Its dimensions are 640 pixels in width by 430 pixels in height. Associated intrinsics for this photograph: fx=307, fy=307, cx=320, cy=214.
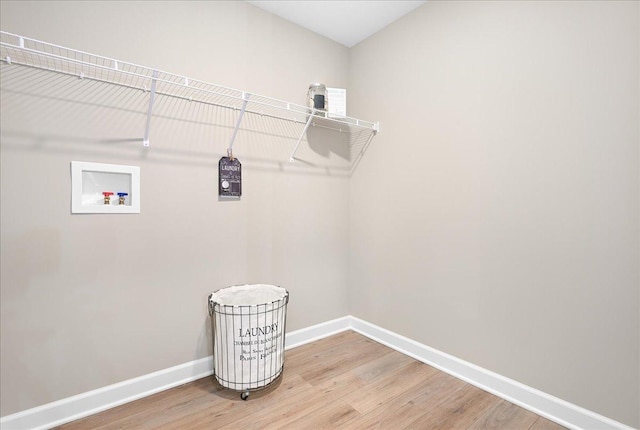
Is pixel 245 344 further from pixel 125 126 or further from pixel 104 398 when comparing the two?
pixel 125 126

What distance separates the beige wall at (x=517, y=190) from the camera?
1.29 metres

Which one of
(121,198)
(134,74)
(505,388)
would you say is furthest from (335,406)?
(134,74)

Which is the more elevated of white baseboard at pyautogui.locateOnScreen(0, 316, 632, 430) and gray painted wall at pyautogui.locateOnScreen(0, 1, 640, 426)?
gray painted wall at pyautogui.locateOnScreen(0, 1, 640, 426)

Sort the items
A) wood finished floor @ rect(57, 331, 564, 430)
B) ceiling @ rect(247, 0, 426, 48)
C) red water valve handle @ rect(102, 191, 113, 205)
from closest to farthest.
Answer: wood finished floor @ rect(57, 331, 564, 430) → red water valve handle @ rect(102, 191, 113, 205) → ceiling @ rect(247, 0, 426, 48)

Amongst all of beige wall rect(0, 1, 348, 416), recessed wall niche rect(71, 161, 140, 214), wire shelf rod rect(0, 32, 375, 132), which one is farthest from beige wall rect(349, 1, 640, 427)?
recessed wall niche rect(71, 161, 140, 214)

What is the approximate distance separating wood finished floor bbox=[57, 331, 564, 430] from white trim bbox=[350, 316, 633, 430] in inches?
1.7

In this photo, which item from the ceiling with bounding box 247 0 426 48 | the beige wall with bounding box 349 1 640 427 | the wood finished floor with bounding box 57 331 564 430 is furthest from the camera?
the ceiling with bounding box 247 0 426 48

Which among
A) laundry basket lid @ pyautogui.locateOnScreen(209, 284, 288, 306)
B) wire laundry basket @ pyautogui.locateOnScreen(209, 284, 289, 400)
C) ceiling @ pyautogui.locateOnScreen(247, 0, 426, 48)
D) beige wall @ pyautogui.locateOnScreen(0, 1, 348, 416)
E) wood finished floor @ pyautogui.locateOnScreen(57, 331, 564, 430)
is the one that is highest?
ceiling @ pyautogui.locateOnScreen(247, 0, 426, 48)

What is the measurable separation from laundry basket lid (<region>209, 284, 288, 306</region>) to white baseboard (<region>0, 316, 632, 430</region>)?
Answer: 0.39 m

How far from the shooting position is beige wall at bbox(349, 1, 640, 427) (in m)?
1.29

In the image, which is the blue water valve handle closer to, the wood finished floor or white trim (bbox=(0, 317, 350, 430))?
white trim (bbox=(0, 317, 350, 430))

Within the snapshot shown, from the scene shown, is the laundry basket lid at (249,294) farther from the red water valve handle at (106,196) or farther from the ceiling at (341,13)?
the ceiling at (341,13)

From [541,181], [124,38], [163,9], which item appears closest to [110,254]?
[124,38]

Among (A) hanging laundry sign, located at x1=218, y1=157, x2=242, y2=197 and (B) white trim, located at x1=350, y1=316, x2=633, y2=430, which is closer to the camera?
(B) white trim, located at x1=350, y1=316, x2=633, y2=430
